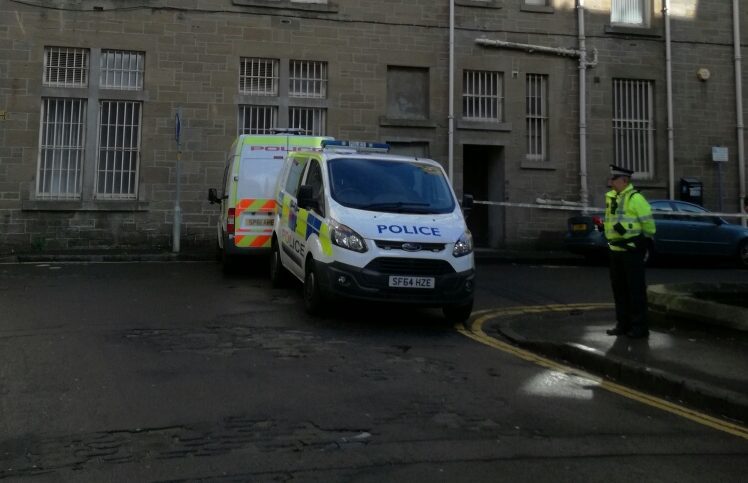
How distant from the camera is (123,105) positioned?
16469mm

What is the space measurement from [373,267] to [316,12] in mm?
11781

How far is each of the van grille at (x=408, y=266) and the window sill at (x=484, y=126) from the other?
1098 cm

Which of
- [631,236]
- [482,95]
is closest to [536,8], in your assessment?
[482,95]

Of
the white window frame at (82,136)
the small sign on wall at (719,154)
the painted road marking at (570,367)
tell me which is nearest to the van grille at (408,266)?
the painted road marking at (570,367)

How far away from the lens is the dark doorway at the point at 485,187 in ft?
60.5

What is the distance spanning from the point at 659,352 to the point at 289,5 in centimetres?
1369

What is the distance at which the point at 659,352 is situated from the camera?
21.7ft

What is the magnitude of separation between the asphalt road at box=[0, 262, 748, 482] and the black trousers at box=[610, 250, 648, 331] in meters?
1.56

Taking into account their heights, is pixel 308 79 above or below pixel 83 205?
above

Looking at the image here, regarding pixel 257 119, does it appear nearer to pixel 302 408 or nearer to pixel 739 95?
pixel 302 408

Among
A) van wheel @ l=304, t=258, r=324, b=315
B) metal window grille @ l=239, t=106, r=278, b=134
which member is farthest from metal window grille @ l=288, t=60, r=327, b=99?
van wheel @ l=304, t=258, r=324, b=315

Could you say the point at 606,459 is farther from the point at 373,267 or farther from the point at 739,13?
the point at 739,13

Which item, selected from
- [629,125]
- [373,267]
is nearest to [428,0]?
[629,125]

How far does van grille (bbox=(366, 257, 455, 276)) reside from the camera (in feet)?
24.5
